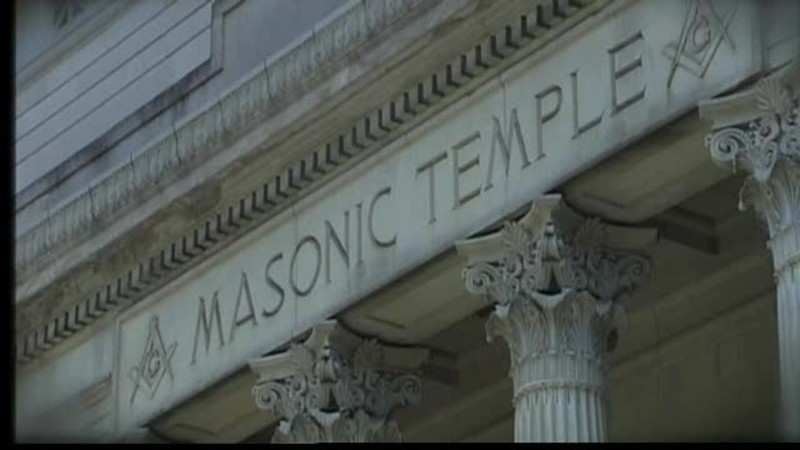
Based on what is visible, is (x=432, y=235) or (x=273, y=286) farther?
(x=273, y=286)

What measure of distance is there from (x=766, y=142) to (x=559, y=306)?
2.81m

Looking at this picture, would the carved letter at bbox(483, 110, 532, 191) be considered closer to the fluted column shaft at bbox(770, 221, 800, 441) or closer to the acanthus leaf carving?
the acanthus leaf carving

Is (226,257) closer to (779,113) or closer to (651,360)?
(651,360)

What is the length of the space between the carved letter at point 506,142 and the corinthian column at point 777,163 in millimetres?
2454

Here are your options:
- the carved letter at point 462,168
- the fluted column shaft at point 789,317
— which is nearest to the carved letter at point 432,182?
the carved letter at point 462,168

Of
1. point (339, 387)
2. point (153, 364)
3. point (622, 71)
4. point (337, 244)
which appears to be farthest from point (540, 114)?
point (153, 364)

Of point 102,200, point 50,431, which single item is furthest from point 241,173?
point 50,431

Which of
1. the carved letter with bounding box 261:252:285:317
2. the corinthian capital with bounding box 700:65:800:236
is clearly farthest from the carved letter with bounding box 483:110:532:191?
the carved letter with bounding box 261:252:285:317

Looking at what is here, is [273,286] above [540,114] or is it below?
below

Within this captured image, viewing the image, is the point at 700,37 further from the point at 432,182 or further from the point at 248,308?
the point at 248,308

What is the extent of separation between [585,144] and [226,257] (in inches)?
221

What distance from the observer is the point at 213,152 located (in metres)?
23.1

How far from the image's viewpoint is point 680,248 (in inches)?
829

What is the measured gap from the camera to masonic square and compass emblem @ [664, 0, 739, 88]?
17656 millimetres
